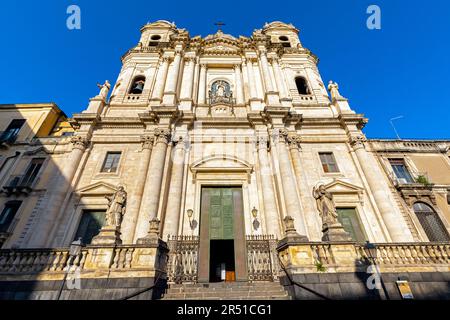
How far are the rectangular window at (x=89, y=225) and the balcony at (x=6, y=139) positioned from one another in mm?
8331

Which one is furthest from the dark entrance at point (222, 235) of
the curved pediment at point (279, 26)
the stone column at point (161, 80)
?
the curved pediment at point (279, 26)

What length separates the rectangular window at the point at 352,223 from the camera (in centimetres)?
1149

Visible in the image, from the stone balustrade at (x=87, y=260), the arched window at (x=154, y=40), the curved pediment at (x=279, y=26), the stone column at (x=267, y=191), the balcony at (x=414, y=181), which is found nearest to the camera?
the stone balustrade at (x=87, y=260)

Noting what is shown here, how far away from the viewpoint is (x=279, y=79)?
60.3 feet

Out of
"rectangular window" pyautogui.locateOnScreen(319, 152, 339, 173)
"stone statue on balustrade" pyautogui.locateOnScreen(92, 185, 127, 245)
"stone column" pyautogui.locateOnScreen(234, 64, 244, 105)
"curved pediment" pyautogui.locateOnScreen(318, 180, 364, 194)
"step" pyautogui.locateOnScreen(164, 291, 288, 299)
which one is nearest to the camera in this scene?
"step" pyautogui.locateOnScreen(164, 291, 288, 299)

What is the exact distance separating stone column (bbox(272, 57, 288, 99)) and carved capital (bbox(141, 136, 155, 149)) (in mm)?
10003

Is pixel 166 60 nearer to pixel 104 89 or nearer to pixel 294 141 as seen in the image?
pixel 104 89

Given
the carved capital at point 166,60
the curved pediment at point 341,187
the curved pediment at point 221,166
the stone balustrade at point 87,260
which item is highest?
the carved capital at point 166,60

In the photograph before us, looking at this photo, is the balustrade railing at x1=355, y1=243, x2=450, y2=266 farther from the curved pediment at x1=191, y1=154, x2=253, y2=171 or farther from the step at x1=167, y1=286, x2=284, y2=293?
the curved pediment at x1=191, y1=154, x2=253, y2=171

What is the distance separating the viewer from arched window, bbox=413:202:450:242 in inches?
455

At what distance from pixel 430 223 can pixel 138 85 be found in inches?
872

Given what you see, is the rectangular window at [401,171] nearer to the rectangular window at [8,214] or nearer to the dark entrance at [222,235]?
the dark entrance at [222,235]

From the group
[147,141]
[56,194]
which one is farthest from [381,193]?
[56,194]

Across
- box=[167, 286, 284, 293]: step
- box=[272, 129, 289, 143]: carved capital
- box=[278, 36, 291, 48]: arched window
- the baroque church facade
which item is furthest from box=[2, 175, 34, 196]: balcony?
box=[278, 36, 291, 48]: arched window
